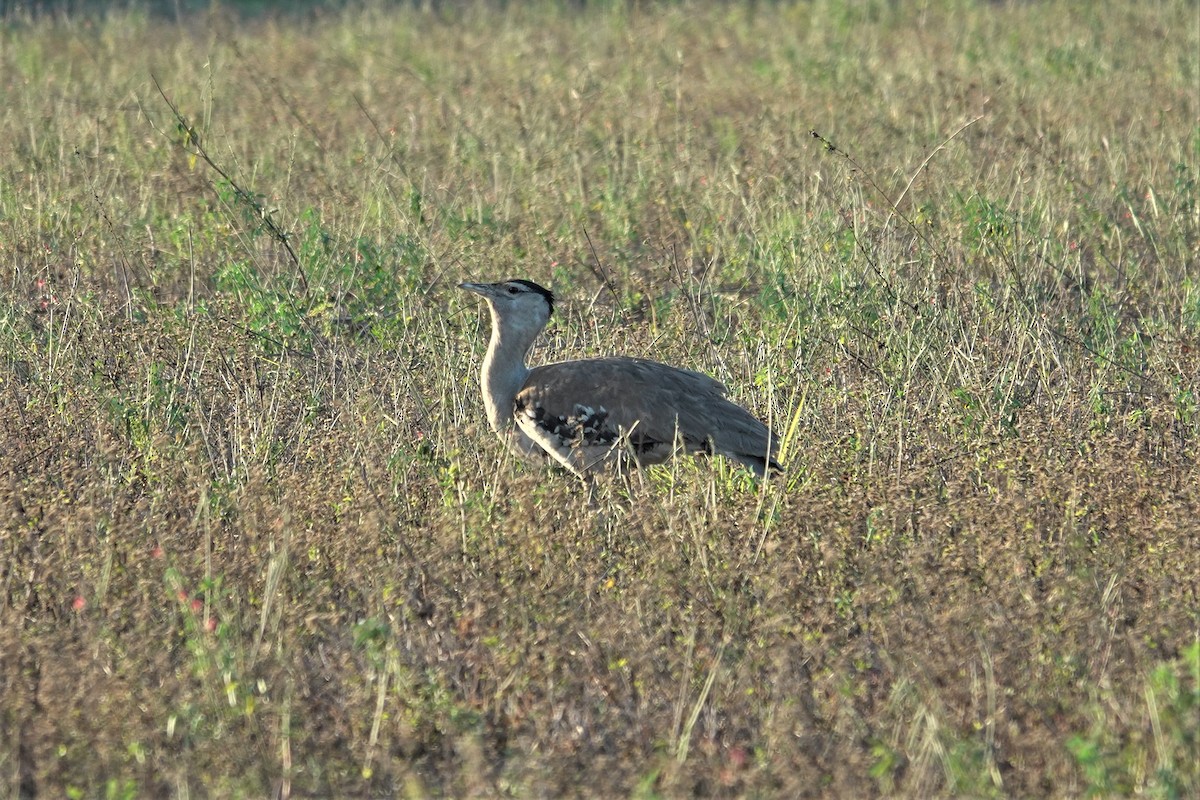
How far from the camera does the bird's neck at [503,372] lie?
5.22 m

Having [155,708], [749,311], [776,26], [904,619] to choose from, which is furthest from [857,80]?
[155,708]

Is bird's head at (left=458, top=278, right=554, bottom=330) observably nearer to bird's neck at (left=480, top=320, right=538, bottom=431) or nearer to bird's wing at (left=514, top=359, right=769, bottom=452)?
bird's neck at (left=480, top=320, right=538, bottom=431)

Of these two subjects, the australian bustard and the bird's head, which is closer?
the australian bustard

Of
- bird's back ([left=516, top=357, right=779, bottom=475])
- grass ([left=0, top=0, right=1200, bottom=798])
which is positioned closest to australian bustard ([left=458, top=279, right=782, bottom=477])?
bird's back ([left=516, top=357, right=779, bottom=475])

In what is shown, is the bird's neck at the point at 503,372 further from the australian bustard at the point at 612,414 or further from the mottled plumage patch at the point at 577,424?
the mottled plumage patch at the point at 577,424

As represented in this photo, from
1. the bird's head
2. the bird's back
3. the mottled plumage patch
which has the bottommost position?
the mottled plumage patch

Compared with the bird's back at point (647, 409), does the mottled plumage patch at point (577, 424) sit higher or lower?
lower

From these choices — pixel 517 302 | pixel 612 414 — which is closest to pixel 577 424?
pixel 612 414

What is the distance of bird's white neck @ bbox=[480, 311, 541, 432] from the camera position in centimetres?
522

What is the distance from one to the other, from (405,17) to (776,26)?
2.91 m

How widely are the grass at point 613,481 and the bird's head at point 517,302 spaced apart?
0.32 m

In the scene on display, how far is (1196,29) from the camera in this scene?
11.0 m

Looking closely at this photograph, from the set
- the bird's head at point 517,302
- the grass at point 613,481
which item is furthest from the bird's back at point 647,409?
the bird's head at point 517,302

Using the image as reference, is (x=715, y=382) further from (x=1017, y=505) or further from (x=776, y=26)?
(x=776, y=26)
